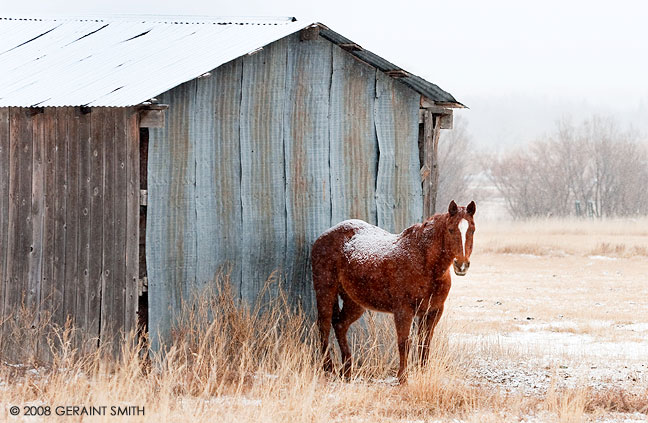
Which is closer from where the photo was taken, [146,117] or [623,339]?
[146,117]

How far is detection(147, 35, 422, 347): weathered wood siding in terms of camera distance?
8.51 meters

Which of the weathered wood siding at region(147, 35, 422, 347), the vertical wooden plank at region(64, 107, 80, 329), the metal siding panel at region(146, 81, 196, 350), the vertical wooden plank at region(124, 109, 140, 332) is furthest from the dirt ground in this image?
the vertical wooden plank at region(64, 107, 80, 329)

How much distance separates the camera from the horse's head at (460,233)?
7.49 meters

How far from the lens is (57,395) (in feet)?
22.9

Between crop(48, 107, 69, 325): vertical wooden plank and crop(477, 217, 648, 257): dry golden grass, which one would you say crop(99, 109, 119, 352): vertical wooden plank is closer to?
crop(48, 107, 69, 325): vertical wooden plank

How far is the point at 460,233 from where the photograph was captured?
24.7 feet

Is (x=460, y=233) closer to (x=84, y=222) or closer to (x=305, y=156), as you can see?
(x=305, y=156)

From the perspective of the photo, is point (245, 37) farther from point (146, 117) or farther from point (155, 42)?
point (146, 117)

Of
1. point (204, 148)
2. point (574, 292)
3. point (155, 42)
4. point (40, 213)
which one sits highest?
point (155, 42)

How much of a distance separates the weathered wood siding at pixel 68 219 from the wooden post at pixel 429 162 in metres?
3.08

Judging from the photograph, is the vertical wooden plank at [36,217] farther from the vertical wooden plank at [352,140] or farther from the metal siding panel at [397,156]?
the metal siding panel at [397,156]

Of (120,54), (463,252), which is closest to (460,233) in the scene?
(463,252)

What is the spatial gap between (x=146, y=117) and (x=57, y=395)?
2.46 metres

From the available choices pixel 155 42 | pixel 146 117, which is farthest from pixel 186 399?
pixel 155 42
